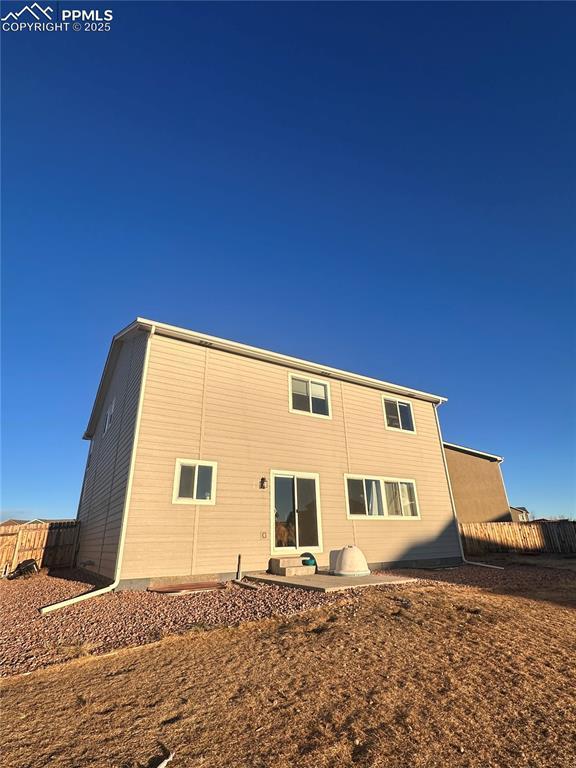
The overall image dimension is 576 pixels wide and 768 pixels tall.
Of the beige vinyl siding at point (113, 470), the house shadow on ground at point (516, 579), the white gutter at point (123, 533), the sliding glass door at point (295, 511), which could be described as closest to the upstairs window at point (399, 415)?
the house shadow on ground at point (516, 579)

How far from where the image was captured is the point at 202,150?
1276 cm

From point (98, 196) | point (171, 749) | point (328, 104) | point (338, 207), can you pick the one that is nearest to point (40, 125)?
point (98, 196)

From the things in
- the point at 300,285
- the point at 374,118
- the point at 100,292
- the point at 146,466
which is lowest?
the point at 146,466

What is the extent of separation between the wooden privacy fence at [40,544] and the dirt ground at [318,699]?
10.5m

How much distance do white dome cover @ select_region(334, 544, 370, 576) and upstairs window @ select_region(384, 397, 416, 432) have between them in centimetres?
570

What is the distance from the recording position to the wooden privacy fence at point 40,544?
11883 mm

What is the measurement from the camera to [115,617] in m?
5.77

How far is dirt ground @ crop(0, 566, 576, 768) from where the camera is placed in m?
2.27

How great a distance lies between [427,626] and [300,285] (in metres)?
13.1

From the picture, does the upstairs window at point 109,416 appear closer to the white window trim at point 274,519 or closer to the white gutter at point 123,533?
the white gutter at point 123,533

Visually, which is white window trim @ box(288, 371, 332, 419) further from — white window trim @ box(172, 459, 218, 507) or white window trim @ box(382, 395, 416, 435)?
white window trim @ box(172, 459, 218, 507)

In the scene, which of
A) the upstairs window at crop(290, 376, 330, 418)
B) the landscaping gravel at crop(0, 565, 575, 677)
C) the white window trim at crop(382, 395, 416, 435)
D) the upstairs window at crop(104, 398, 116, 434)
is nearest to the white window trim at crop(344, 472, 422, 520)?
the white window trim at crop(382, 395, 416, 435)

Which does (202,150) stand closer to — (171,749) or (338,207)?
(338,207)

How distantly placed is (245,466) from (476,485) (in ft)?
51.8
